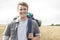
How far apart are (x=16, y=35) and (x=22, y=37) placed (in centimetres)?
14

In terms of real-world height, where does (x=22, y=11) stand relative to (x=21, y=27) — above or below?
above

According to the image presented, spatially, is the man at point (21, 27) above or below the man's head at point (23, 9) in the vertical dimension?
below

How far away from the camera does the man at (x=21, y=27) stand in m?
5.33

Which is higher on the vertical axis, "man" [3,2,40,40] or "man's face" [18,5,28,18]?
"man's face" [18,5,28,18]

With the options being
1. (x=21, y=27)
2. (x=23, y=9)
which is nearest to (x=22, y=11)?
(x=23, y=9)

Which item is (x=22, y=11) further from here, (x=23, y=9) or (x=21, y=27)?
(x=21, y=27)

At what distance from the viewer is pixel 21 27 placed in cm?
539

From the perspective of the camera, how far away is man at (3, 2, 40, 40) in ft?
17.5

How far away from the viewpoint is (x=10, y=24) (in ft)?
18.1

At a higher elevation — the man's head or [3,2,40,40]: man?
the man's head

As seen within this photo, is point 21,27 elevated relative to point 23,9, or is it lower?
lower

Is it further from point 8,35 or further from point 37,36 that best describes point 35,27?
point 8,35

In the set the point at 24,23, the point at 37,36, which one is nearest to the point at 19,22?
the point at 24,23

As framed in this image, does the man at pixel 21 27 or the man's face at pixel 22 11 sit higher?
the man's face at pixel 22 11
